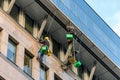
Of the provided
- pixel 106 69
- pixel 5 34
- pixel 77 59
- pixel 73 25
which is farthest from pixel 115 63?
pixel 5 34

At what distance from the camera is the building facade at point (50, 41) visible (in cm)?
3560

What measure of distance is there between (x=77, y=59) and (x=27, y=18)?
6.37m

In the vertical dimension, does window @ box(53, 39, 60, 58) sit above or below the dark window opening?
above

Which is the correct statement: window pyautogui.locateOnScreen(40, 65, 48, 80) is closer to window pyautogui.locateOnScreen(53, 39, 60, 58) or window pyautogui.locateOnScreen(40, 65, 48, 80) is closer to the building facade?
the building facade

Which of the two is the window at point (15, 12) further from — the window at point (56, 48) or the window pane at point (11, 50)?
the window at point (56, 48)

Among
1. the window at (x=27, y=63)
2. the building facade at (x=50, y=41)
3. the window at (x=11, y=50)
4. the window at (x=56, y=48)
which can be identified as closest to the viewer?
the window at (x=11, y=50)

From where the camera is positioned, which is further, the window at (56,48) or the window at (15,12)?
the window at (56,48)

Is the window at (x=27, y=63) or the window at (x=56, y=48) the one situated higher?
Result: the window at (x=56, y=48)

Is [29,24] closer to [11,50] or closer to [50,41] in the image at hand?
[50,41]

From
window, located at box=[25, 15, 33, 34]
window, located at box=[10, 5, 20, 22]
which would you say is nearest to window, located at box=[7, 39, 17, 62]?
window, located at box=[10, 5, 20, 22]

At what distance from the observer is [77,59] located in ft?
143

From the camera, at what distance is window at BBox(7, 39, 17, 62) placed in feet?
116

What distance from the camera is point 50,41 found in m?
40.8

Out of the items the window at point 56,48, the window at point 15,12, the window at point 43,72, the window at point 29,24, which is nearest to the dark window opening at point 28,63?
the window at point 43,72
